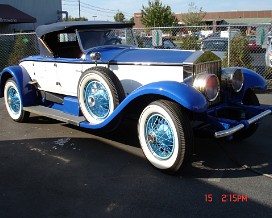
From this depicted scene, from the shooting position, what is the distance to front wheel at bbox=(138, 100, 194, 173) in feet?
12.1

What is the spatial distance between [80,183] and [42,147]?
1401 mm

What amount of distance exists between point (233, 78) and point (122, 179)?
193 cm

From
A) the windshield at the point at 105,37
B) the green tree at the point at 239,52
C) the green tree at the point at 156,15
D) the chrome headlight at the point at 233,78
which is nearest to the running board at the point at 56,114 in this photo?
the windshield at the point at 105,37

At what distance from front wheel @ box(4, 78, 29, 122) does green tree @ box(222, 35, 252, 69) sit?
563cm

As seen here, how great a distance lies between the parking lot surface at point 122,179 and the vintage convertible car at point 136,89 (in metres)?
0.30

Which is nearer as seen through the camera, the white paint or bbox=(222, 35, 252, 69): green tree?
the white paint

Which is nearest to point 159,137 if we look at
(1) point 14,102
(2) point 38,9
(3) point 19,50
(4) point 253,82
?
(4) point 253,82

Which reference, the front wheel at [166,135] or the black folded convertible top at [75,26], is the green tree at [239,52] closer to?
the black folded convertible top at [75,26]

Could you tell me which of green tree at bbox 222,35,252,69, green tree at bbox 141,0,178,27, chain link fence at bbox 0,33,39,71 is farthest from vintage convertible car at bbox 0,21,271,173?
green tree at bbox 141,0,178,27

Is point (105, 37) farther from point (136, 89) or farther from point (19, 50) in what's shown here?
point (19, 50)

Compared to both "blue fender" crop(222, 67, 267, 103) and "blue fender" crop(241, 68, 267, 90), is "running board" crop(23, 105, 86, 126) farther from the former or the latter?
"blue fender" crop(241, 68, 267, 90)

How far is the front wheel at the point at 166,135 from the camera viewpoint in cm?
368

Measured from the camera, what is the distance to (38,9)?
27.5 m
